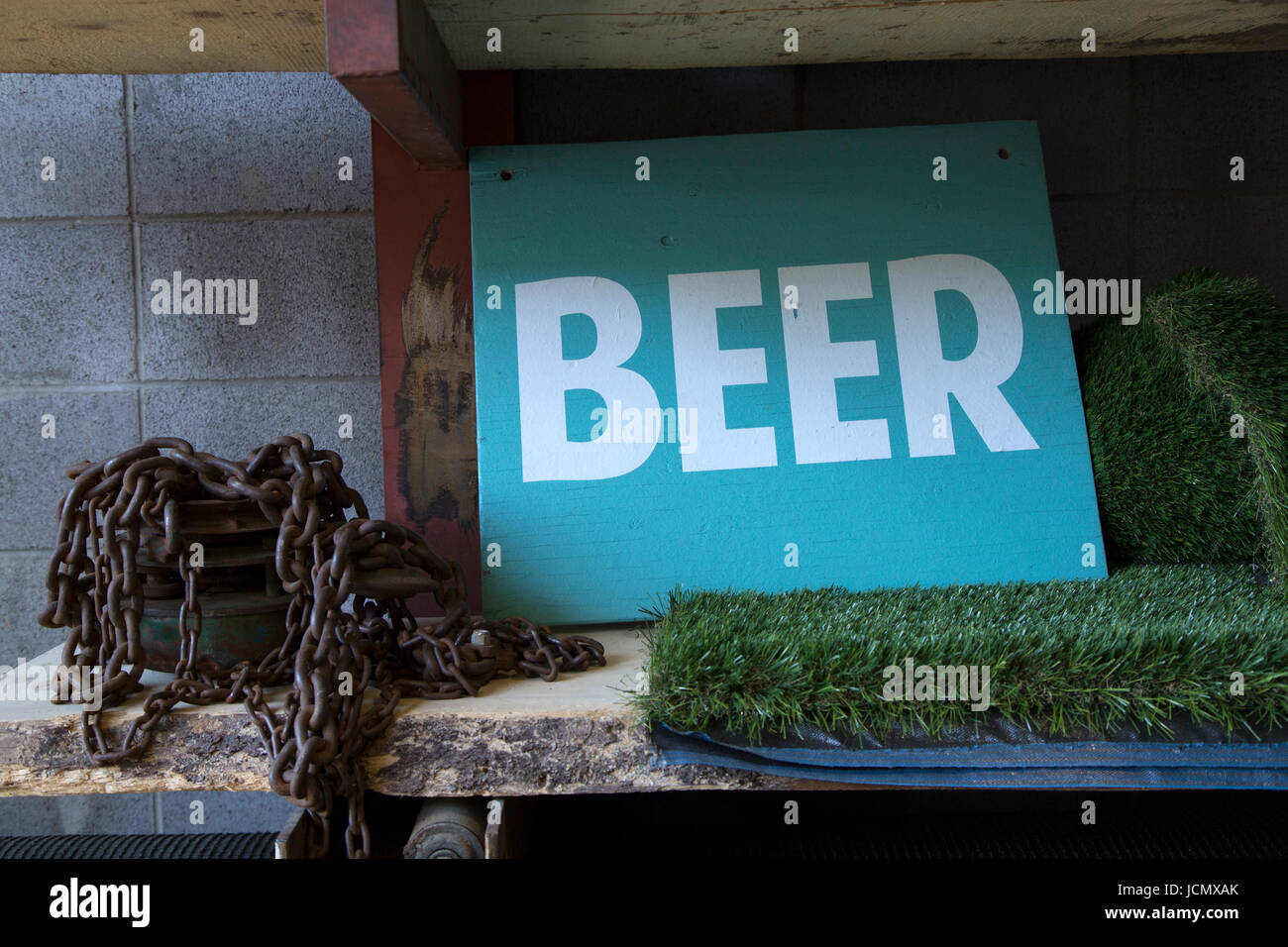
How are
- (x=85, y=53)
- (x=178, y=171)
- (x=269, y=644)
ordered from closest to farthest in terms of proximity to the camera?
(x=269, y=644) → (x=85, y=53) → (x=178, y=171)

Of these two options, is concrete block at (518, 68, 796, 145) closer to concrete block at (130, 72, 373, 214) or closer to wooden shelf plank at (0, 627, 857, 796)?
concrete block at (130, 72, 373, 214)

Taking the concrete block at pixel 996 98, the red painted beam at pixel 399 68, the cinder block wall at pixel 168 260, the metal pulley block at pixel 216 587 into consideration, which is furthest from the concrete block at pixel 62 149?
the concrete block at pixel 996 98

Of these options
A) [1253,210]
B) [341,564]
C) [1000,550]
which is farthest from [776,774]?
[1253,210]

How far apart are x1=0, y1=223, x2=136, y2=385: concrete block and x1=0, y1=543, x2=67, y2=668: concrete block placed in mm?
428

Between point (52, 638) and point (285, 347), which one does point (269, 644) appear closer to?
point (285, 347)

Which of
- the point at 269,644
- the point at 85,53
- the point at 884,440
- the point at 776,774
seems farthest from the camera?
the point at 884,440

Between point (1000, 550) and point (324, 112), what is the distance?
5.28 feet

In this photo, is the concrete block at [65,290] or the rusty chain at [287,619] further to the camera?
the concrete block at [65,290]

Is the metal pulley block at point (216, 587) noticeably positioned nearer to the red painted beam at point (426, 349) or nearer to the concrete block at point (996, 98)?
the red painted beam at point (426, 349)

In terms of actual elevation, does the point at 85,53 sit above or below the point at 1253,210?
above

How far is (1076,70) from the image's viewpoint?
1892 millimetres

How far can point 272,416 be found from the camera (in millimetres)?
1868

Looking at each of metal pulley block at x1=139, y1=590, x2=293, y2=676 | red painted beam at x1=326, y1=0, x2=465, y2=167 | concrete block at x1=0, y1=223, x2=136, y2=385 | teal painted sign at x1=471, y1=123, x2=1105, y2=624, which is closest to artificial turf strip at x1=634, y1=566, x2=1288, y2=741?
teal painted sign at x1=471, y1=123, x2=1105, y2=624

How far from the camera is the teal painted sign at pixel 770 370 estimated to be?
159 cm
